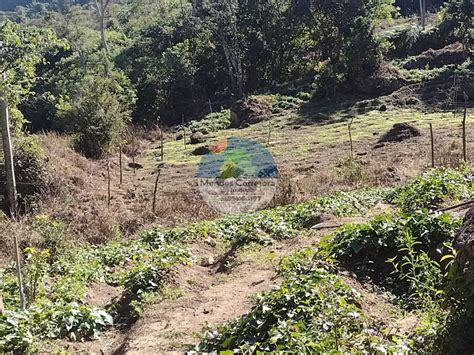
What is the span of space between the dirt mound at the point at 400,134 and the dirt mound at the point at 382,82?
11098 mm

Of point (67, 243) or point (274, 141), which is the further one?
point (274, 141)

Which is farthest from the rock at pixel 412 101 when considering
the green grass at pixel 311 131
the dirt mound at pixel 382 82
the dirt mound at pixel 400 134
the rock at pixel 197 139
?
the rock at pixel 197 139

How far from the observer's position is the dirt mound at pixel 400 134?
19.9 meters

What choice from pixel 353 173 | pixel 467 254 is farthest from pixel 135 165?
pixel 467 254

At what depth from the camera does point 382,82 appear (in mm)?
31328

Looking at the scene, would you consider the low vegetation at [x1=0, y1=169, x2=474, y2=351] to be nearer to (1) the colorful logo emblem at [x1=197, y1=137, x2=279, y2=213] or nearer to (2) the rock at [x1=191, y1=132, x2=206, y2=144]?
(1) the colorful logo emblem at [x1=197, y1=137, x2=279, y2=213]

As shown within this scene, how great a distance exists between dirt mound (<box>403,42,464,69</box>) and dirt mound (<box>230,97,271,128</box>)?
10.3 m

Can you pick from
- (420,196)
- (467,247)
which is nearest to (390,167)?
(420,196)

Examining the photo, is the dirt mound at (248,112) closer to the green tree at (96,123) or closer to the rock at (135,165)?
the green tree at (96,123)

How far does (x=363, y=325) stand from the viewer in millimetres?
4020

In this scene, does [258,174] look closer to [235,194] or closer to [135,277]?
[235,194]

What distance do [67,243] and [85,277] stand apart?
259 cm

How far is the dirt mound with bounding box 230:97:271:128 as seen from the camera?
98.9ft

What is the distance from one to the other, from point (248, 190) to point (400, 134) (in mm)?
9044
